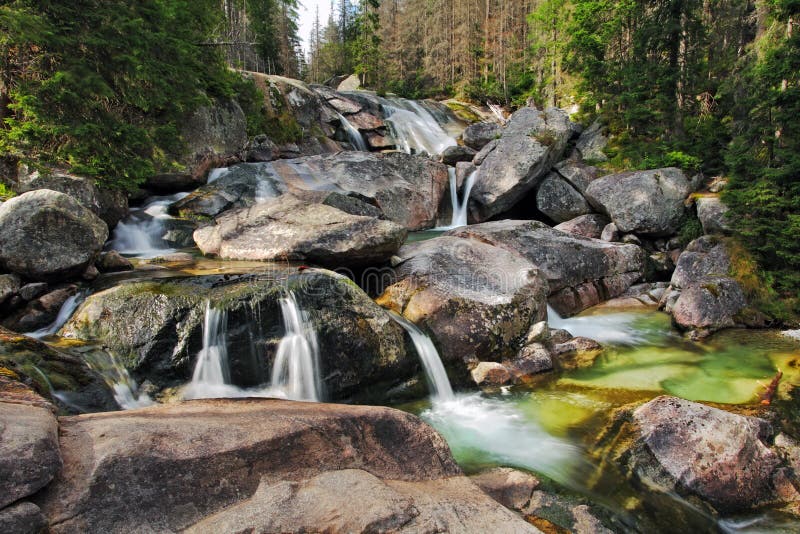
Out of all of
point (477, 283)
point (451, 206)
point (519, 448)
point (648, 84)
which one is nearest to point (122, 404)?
point (519, 448)

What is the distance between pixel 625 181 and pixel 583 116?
859 cm

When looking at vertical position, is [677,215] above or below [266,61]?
below

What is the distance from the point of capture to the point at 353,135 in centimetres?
2475

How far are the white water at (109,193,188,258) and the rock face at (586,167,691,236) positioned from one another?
13.4 meters

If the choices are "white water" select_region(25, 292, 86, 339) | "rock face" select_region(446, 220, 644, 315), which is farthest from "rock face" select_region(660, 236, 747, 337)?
"white water" select_region(25, 292, 86, 339)

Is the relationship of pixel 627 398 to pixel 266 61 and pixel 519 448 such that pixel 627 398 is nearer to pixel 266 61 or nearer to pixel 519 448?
pixel 519 448

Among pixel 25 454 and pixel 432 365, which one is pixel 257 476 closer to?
pixel 25 454

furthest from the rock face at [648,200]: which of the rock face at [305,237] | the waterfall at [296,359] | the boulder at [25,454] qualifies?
the boulder at [25,454]

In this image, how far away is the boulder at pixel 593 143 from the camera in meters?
17.5

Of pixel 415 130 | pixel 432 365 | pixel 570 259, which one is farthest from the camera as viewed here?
pixel 415 130

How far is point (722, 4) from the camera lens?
1750cm

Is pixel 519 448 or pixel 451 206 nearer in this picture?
pixel 519 448

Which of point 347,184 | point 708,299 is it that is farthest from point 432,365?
point 347,184

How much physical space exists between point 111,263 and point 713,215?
49.4ft
